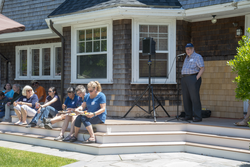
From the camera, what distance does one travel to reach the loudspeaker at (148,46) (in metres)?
Result: 6.62

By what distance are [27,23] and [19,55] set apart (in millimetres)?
1585

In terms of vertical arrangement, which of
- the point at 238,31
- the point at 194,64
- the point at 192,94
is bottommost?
the point at 192,94

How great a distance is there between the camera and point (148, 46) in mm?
6645

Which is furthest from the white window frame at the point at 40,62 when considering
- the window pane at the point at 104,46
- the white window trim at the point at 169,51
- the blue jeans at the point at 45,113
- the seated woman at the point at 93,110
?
the seated woman at the point at 93,110

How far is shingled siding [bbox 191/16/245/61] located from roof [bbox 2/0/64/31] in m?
4.66

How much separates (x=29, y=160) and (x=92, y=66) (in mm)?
3578

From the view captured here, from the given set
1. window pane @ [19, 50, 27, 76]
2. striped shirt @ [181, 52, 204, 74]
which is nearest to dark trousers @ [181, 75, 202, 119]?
striped shirt @ [181, 52, 204, 74]

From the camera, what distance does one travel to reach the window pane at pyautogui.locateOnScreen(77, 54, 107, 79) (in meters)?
7.68

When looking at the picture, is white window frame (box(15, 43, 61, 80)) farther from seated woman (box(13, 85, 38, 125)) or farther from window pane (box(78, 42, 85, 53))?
seated woman (box(13, 85, 38, 125))

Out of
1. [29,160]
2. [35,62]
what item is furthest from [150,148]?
[35,62]

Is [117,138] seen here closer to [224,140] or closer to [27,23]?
[224,140]

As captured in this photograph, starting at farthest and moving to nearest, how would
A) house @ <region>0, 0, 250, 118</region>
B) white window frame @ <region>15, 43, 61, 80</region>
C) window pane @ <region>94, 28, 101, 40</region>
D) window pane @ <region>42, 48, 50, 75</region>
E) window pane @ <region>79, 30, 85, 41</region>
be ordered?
1. window pane @ <region>42, 48, 50, 75</region>
2. white window frame @ <region>15, 43, 61, 80</region>
3. window pane @ <region>79, 30, 85, 41</region>
4. window pane @ <region>94, 28, 101, 40</region>
5. house @ <region>0, 0, 250, 118</region>

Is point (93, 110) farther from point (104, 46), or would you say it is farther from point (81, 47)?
point (81, 47)

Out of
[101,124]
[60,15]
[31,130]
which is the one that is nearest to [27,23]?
[60,15]
